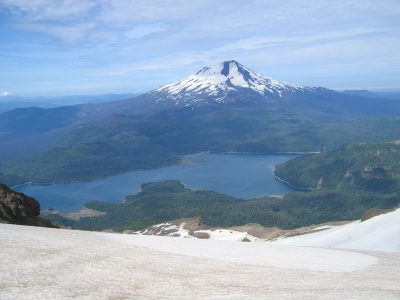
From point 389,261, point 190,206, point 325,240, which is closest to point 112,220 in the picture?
point 190,206

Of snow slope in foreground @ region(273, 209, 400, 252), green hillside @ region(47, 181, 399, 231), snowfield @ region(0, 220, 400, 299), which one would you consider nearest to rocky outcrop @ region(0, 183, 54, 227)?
snowfield @ region(0, 220, 400, 299)

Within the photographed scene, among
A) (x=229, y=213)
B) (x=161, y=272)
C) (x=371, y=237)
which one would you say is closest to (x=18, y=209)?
(x=161, y=272)

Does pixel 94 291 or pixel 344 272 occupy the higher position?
pixel 94 291

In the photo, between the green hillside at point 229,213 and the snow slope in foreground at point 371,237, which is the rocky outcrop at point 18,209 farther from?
the green hillside at point 229,213

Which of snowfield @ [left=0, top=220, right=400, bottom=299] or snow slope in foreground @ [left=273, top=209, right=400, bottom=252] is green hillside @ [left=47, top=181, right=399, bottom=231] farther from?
snowfield @ [left=0, top=220, right=400, bottom=299]

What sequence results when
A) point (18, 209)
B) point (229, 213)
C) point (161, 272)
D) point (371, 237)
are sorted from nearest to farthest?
point (161, 272), point (18, 209), point (371, 237), point (229, 213)

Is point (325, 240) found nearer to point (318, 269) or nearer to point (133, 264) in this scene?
point (318, 269)

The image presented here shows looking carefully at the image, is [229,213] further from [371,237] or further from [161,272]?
[161,272]

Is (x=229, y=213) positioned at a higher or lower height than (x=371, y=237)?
lower
